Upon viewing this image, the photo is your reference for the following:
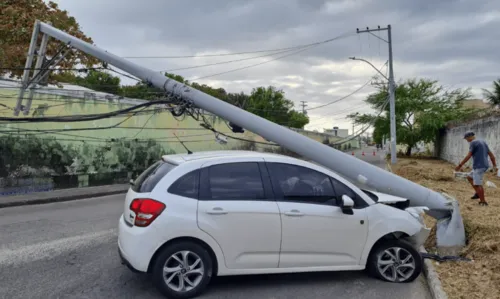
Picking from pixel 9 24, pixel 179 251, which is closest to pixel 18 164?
pixel 9 24

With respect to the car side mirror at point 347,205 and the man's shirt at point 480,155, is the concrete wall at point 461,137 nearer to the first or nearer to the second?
the man's shirt at point 480,155

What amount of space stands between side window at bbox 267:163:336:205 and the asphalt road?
1.04m

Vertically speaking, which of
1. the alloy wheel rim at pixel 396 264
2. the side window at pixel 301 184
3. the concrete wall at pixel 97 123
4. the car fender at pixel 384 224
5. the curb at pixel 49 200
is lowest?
the curb at pixel 49 200

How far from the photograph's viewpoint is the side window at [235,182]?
436 centimetres

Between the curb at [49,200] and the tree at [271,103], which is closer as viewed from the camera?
the curb at [49,200]

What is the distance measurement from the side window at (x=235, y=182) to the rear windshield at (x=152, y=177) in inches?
20.7

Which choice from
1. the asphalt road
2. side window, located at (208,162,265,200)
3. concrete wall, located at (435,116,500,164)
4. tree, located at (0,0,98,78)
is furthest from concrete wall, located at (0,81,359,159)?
concrete wall, located at (435,116,500,164)

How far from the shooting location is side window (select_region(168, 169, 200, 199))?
4.26 m

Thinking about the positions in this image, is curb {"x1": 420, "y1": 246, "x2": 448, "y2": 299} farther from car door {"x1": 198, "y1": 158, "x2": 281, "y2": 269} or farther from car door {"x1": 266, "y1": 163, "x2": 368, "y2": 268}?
car door {"x1": 198, "y1": 158, "x2": 281, "y2": 269}

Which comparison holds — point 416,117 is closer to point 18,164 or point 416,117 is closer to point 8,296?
point 18,164

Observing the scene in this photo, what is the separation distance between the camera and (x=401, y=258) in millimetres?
4828

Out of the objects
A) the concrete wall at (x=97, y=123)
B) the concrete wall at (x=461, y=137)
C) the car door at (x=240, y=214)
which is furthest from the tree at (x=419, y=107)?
the car door at (x=240, y=214)

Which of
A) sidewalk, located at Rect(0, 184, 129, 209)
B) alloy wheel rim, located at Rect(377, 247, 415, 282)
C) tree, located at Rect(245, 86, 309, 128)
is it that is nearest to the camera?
alloy wheel rim, located at Rect(377, 247, 415, 282)

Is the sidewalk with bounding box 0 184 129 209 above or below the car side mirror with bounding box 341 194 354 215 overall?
below
